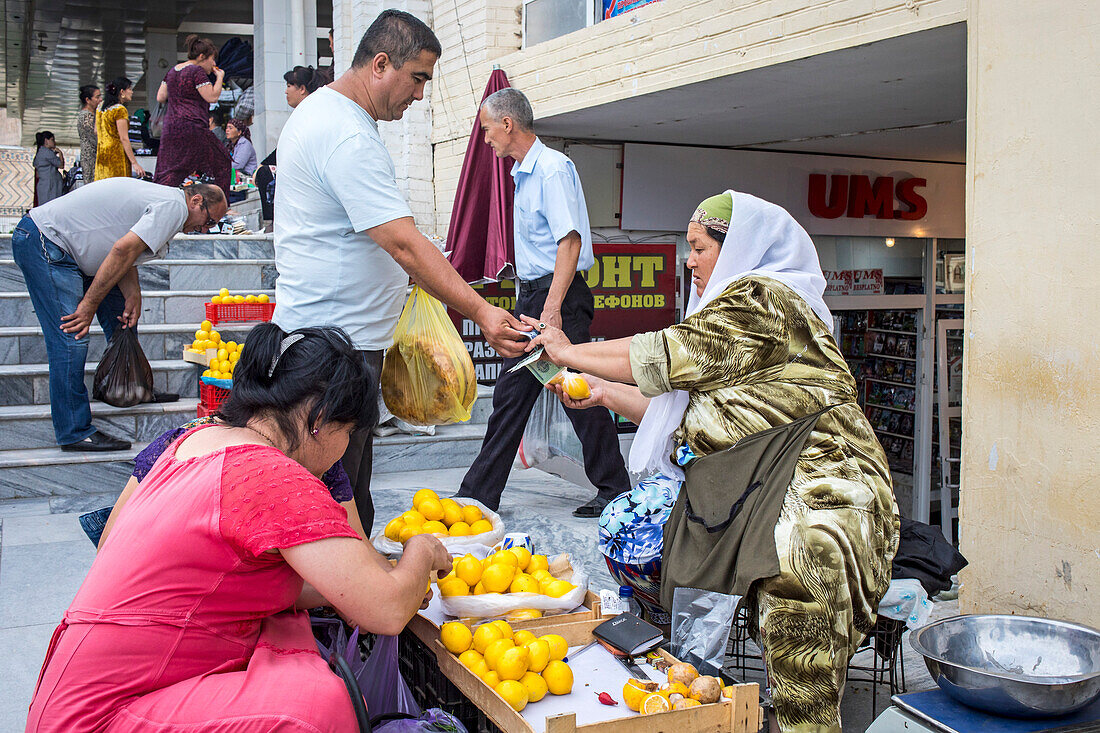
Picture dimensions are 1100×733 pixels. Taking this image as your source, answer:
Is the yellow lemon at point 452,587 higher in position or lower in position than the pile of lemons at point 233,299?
lower

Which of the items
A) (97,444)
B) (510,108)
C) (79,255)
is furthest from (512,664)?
(79,255)

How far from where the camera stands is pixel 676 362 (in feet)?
8.61

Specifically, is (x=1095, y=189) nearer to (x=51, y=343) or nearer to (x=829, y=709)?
(x=829, y=709)

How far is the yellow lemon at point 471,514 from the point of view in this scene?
11.4 feet

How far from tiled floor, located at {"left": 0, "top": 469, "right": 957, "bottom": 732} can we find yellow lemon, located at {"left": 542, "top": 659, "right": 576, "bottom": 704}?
4.00ft

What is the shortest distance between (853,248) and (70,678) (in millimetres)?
7955

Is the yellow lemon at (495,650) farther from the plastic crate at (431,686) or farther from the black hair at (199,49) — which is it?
the black hair at (199,49)

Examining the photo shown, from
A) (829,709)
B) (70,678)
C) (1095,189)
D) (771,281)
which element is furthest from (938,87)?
(70,678)

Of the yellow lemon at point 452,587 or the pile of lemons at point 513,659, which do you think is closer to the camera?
the pile of lemons at point 513,659

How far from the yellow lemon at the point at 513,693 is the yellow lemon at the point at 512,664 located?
0.02m

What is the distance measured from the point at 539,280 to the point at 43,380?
3.62 metres

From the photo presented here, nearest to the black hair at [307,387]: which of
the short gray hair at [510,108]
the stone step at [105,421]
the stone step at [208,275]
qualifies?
the short gray hair at [510,108]

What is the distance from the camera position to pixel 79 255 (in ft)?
18.0

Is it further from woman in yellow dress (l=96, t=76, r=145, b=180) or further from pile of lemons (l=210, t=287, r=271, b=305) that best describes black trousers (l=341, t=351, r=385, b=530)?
woman in yellow dress (l=96, t=76, r=145, b=180)
